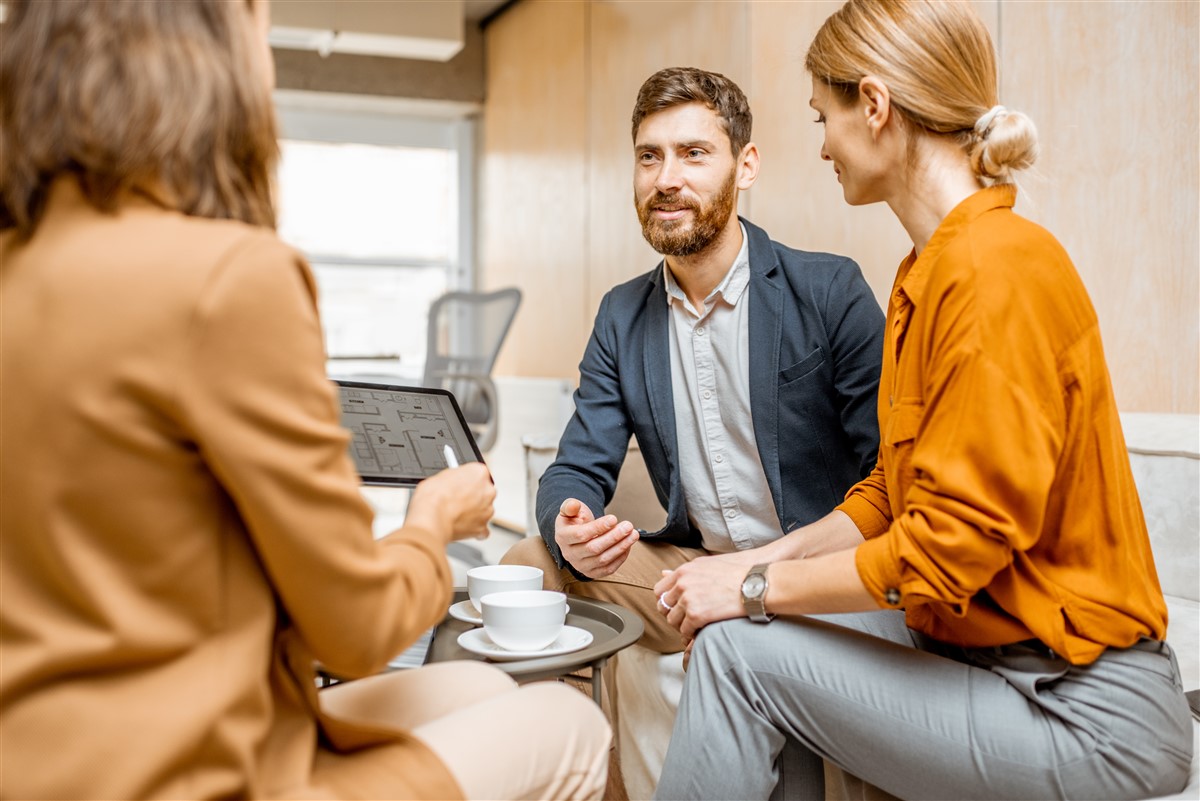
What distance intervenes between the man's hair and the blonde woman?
2.65 feet

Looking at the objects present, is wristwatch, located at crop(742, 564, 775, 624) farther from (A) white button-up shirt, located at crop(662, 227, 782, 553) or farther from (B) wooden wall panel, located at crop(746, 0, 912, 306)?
(B) wooden wall panel, located at crop(746, 0, 912, 306)

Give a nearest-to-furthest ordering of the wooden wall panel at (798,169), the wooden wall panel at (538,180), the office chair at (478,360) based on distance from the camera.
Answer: the wooden wall panel at (798,169)
the office chair at (478,360)
the wooden wall panel at (538,180)

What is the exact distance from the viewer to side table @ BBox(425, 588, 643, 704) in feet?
4.13

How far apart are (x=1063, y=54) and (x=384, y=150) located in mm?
5264

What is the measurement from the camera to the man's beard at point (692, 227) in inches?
81.0

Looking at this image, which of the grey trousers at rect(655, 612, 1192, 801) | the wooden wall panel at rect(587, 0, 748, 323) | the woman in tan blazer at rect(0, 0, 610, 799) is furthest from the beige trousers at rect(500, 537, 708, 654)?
the wooden wall panel at rect(587, 0, 748, 323)

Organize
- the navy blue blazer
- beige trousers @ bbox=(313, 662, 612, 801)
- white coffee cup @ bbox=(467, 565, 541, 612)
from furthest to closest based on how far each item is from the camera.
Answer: the navy blue blazer
white coffee cup @ bbox=(467, 565, 541, 612)
beige trousers @ bbox=(313, 662, 612, 801)

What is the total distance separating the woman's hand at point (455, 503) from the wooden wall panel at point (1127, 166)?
1.52 meters

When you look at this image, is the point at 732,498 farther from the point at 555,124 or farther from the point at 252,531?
the point at 555,124

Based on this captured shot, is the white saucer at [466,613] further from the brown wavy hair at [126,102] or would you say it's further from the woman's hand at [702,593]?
the brown wavy hair at [126,102]

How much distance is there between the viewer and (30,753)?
2.53ft

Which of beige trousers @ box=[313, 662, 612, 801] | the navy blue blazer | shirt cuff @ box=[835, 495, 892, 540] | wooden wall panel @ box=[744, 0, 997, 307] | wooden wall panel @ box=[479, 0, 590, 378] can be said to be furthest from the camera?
wooden wall panel @ box=[479, 0, 590, 378]

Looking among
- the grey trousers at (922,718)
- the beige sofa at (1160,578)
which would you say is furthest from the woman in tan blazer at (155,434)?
the beige sofa at (1160,578)

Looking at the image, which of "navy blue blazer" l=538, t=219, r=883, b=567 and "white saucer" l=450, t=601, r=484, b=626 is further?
"navy blue blazer" l=538, t=219, r=883, b=567
